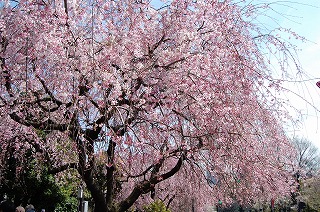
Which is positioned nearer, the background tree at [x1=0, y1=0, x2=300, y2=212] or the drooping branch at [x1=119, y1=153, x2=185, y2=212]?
the background tree at [x1=0, y1=0, x2=300, y2=212]

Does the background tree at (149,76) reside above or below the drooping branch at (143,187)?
above

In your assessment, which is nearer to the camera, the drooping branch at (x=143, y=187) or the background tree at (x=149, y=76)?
the background tree at (x=149, y=76)

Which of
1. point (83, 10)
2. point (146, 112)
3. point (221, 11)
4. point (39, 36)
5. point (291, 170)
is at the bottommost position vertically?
point (291, 170)

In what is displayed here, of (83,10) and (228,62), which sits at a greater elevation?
(83,10)

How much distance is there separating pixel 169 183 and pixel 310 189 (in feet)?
67.4

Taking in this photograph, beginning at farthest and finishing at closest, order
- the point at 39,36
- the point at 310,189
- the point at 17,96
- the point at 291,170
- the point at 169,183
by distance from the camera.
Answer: the point at 310,189, the point at 169,183, the point at 291,170, the point at 17,96, the point at 39,36

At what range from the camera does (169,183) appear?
17.4 metres

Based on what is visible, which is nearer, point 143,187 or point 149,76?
point 149,76

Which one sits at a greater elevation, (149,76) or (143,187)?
(149,76)

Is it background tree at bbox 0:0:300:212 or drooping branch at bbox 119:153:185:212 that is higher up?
background tree at bbox 0:0:300:212

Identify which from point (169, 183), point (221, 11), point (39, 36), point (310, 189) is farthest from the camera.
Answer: point (310, 189)

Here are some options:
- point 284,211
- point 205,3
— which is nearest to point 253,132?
point 205,3

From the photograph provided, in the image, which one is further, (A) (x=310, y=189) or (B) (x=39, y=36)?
(A) (x=310, y=189)

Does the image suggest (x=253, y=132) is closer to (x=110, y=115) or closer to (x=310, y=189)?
(x=110, y=115)
